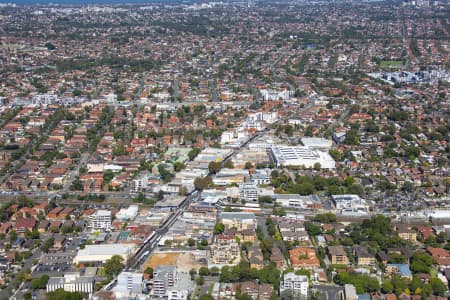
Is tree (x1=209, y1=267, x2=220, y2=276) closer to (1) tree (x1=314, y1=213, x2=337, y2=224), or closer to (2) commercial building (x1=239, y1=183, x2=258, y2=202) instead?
(1) tree (x1=314, y1=213, x2=337, y2=224)

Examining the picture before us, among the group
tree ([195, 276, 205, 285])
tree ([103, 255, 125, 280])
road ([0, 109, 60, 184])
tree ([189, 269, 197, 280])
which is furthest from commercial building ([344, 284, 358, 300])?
road ([0, 109, 60, 184])

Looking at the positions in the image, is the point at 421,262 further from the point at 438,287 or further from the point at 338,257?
the point at 338,257

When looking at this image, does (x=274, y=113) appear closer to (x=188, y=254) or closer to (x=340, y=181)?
(x=340, y=181)

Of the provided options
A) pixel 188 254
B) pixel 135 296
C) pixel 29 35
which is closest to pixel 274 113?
pixel 188 254

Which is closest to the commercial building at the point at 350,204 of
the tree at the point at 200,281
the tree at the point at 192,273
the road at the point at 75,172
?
the tree at the point at 192,273

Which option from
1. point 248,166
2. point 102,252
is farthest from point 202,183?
point 102,252
